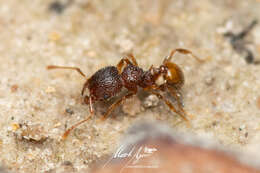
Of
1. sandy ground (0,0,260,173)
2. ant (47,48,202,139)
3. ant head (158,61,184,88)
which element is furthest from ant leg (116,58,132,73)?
ant head (158,61,184,88)

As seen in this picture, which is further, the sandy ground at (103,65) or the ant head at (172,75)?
the ant head at (172,75)

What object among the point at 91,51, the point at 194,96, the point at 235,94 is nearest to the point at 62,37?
the point at 91,51

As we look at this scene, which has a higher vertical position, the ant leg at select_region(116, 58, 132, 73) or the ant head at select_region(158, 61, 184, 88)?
the ant leg at select_region(116, 58, 132, 73)

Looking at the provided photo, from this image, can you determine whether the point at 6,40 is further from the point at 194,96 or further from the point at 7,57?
the point at 194,96

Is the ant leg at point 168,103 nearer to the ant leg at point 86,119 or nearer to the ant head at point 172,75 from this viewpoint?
the ant head at point 172,75

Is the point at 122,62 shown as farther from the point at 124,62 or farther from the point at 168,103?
the point at 168,103

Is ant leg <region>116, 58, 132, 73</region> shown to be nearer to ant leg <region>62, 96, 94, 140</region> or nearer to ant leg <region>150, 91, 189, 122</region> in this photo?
ant leg <region>150, 91, 189, 122</region>

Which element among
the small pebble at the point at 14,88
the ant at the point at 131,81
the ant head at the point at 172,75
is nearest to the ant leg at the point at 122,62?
the ant at the point at 131,81
